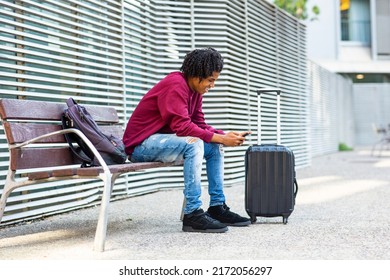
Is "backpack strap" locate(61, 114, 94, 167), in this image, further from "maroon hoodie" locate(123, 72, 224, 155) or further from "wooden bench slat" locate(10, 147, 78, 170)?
"maroon hoodie" locate(123, 72, 224, 155)

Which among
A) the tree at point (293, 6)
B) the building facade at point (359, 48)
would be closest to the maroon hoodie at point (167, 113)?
the tree at point (293, 6)

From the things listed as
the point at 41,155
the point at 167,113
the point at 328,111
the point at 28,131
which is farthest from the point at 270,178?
the point at 328,111

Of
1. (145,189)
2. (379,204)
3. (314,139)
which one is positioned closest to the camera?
(379,204)

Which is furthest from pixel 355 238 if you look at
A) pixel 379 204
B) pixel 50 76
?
pixel 50 76

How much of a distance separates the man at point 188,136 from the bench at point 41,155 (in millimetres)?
203

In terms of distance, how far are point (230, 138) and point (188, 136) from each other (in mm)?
278

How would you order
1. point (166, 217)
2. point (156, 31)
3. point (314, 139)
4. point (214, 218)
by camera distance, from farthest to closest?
point (314, 139) → point (156, 31) → point (166, 217) → point (214, 218)

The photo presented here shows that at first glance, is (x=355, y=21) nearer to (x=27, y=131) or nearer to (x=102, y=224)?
(x=27, y=131)

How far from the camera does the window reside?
27562 mm

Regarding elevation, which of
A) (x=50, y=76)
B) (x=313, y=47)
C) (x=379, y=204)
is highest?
(x=313, y=47)

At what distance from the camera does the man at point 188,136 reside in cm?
471

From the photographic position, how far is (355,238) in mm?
4566

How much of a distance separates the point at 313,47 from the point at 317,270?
24.3 m

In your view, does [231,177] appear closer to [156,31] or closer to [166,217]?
[156,31]
